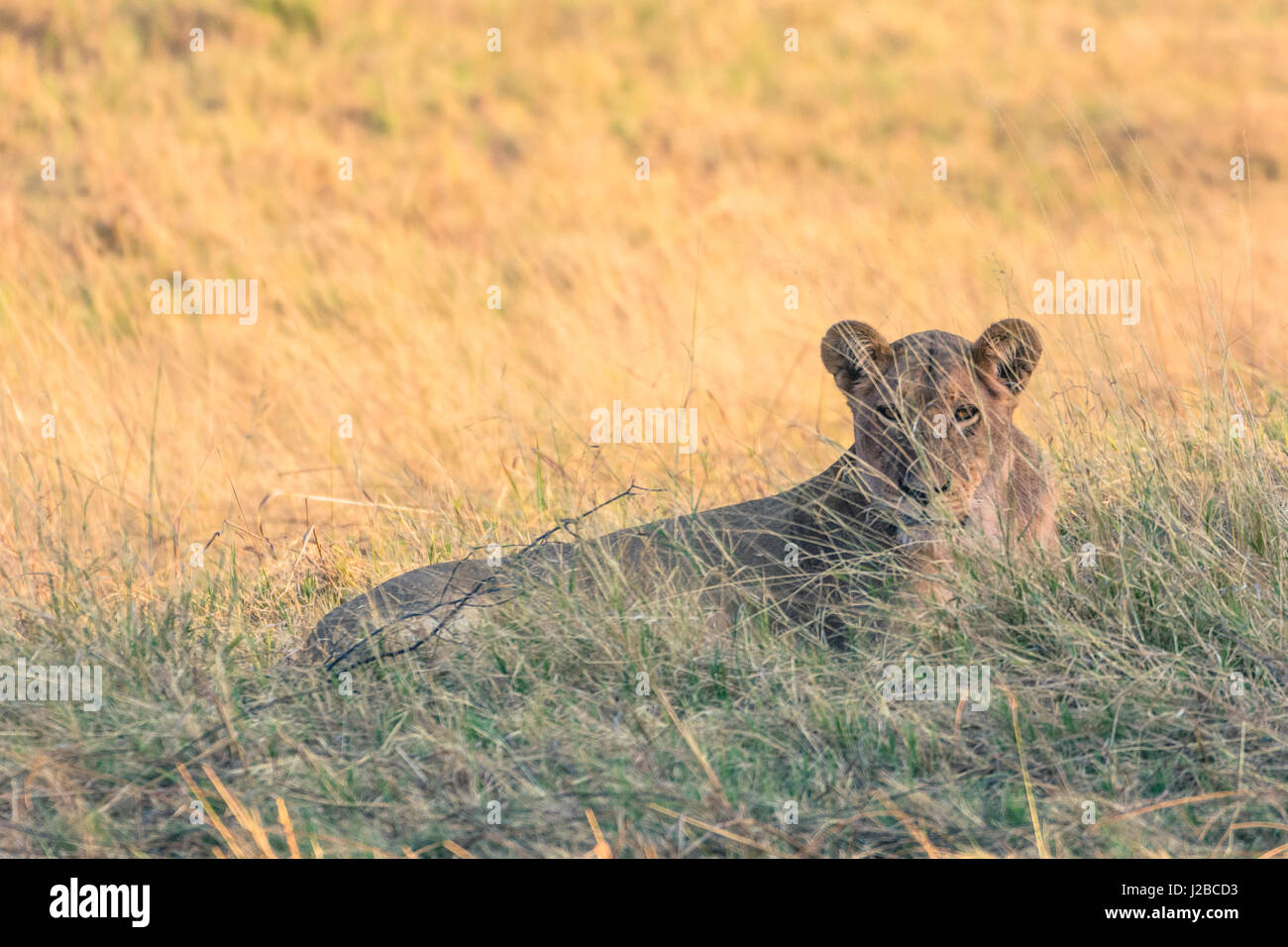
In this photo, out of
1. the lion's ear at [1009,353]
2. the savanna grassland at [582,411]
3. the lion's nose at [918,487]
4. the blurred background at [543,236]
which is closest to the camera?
the savanna grassland at [582,411]

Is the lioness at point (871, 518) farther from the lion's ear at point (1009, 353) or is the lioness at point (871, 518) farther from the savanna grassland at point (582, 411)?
the savanna grassland at point (582, 411)

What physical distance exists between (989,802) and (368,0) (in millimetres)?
20905

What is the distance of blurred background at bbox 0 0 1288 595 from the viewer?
668 centimetres

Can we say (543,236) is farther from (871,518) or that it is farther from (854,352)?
(871,518)

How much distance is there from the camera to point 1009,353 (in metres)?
5.15

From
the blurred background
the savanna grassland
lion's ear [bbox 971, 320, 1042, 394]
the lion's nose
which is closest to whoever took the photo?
the savanna grassland

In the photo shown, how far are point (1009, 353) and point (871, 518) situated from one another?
781mm

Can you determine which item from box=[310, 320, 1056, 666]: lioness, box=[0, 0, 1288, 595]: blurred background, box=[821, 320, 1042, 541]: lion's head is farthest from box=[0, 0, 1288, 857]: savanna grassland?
box=[821, 320, 1042, 541]: lion's head

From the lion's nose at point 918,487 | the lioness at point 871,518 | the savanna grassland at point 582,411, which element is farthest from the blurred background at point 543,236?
the lion's nose at point 918,487

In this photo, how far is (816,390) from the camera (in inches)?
438

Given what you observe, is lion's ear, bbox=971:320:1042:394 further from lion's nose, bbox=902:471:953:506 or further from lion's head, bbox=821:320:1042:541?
lion's nose, bbox=902:471:953:506

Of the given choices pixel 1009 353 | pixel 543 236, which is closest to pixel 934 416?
pixel 1009 353

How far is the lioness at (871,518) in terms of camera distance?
15.9ft

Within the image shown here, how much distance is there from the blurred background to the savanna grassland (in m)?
0.08
